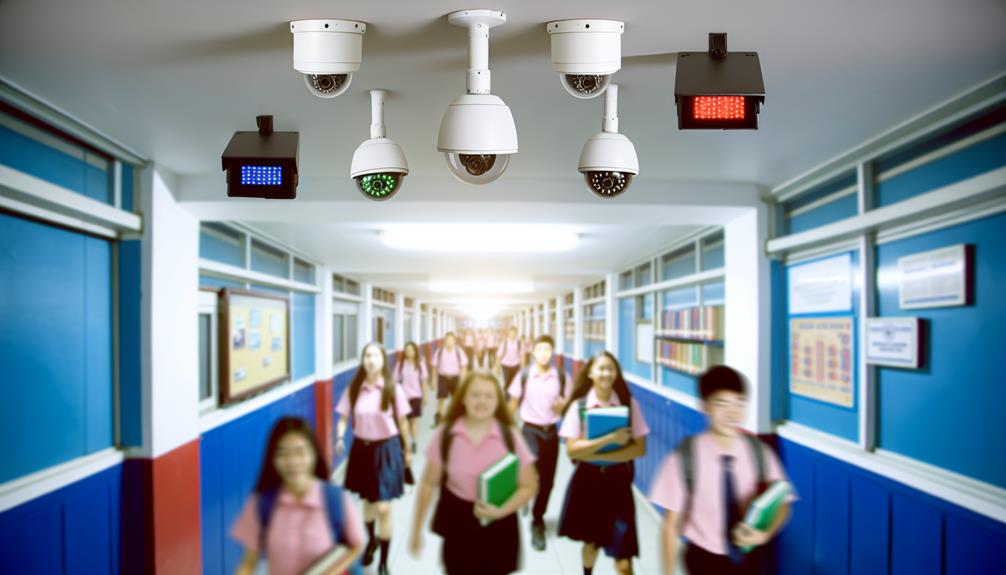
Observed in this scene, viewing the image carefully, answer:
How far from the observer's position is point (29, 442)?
232 centimetres

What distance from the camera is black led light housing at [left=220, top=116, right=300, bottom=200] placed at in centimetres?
217

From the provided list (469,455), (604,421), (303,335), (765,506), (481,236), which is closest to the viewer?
(765,506)

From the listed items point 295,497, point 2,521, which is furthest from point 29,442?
point 295,497

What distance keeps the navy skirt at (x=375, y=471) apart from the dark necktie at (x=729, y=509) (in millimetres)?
2759

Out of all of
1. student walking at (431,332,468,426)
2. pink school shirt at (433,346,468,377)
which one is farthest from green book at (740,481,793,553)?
pink school shirt at (433,346,468,377)

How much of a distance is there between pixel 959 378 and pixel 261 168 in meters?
3.06

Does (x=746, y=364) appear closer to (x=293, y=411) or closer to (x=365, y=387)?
(x=365, y=387)

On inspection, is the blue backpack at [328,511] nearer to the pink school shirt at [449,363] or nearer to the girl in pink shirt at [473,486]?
the girl in pink shirt at [473,486]

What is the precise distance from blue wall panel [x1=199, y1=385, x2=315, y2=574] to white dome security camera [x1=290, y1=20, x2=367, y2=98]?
7.64 feet

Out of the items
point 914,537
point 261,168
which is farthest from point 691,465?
point 261,168

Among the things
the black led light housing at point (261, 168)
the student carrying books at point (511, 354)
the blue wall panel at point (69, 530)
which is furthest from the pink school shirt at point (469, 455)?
the student carrying books at point (511, 354)

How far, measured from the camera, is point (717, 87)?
1695mm

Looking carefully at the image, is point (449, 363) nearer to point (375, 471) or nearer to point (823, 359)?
point (375, 471)

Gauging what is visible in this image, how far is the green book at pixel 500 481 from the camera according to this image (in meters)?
2.13
